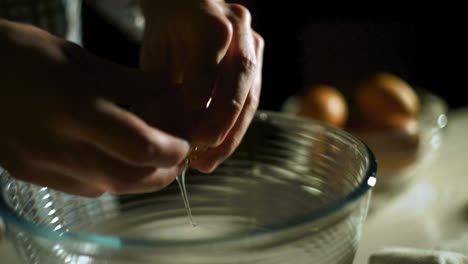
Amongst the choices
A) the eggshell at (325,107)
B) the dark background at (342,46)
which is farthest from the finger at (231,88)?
the dark background at (342,46)

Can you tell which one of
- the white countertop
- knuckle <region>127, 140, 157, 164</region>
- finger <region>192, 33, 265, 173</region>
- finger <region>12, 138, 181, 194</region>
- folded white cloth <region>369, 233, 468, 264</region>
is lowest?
the white countertop

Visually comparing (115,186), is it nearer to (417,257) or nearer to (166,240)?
(166,240)

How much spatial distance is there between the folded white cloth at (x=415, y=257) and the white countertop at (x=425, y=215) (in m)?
0.11

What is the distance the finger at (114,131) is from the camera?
343mm

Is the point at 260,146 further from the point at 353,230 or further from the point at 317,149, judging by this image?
the point at 353,230

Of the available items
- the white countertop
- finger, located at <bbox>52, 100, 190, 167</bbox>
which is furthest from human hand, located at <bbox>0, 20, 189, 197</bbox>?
the white countertop

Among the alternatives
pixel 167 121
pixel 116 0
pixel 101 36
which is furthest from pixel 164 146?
pixel 101 36

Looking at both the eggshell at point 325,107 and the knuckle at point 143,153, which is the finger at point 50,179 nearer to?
the knuckle at point 143,153

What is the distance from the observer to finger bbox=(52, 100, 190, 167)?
343mm

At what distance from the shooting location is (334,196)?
0.49 meters

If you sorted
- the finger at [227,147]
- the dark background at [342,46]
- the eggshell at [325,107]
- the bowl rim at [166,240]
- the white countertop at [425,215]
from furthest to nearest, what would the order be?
the dark background at [342,46] < the eggshell at [325,107] < the white countertop at [425,215] < the finger at [227,147] < the bowl rim at [166,240]

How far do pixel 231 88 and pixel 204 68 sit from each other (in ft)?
0.07

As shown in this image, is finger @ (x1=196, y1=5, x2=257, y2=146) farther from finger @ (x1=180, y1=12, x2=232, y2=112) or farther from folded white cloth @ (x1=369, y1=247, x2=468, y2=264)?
folded white cloth @ (x1=369, y1=247, x2=468, y2=264)

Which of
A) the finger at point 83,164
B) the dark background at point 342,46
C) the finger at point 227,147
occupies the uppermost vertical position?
the finger at point 83,164
